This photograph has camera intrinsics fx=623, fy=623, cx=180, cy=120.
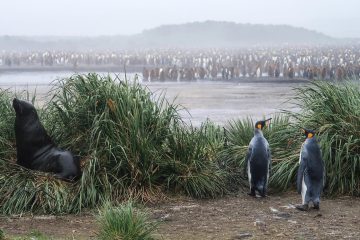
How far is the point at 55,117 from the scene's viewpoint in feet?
27.8

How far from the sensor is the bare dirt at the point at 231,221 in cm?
627

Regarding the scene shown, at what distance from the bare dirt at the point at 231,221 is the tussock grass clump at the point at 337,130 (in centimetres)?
29

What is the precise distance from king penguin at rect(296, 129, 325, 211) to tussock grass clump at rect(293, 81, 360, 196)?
691 millimetres

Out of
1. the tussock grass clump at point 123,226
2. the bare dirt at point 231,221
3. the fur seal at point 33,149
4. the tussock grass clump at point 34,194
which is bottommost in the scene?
the bare dirt at point 231,221

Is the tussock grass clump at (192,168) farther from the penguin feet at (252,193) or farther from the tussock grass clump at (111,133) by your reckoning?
the penguin feet at (252,193)

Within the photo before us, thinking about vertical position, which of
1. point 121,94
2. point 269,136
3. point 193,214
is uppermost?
point 121,94

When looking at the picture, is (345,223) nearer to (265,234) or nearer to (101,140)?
(265,234)

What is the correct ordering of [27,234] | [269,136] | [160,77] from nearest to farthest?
[27,234] < [269,136] < [160,77]

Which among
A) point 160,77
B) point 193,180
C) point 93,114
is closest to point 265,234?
point 193,180

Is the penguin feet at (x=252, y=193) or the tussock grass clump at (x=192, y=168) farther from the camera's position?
the penguin feet at (x=252, y=193)

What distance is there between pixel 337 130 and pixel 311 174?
50.2 inches

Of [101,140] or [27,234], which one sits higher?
[101,140]

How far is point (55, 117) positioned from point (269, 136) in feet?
10.1

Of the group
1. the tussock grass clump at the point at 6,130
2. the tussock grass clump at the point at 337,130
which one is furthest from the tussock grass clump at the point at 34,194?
the tussock grass clump at the point at 337,130
